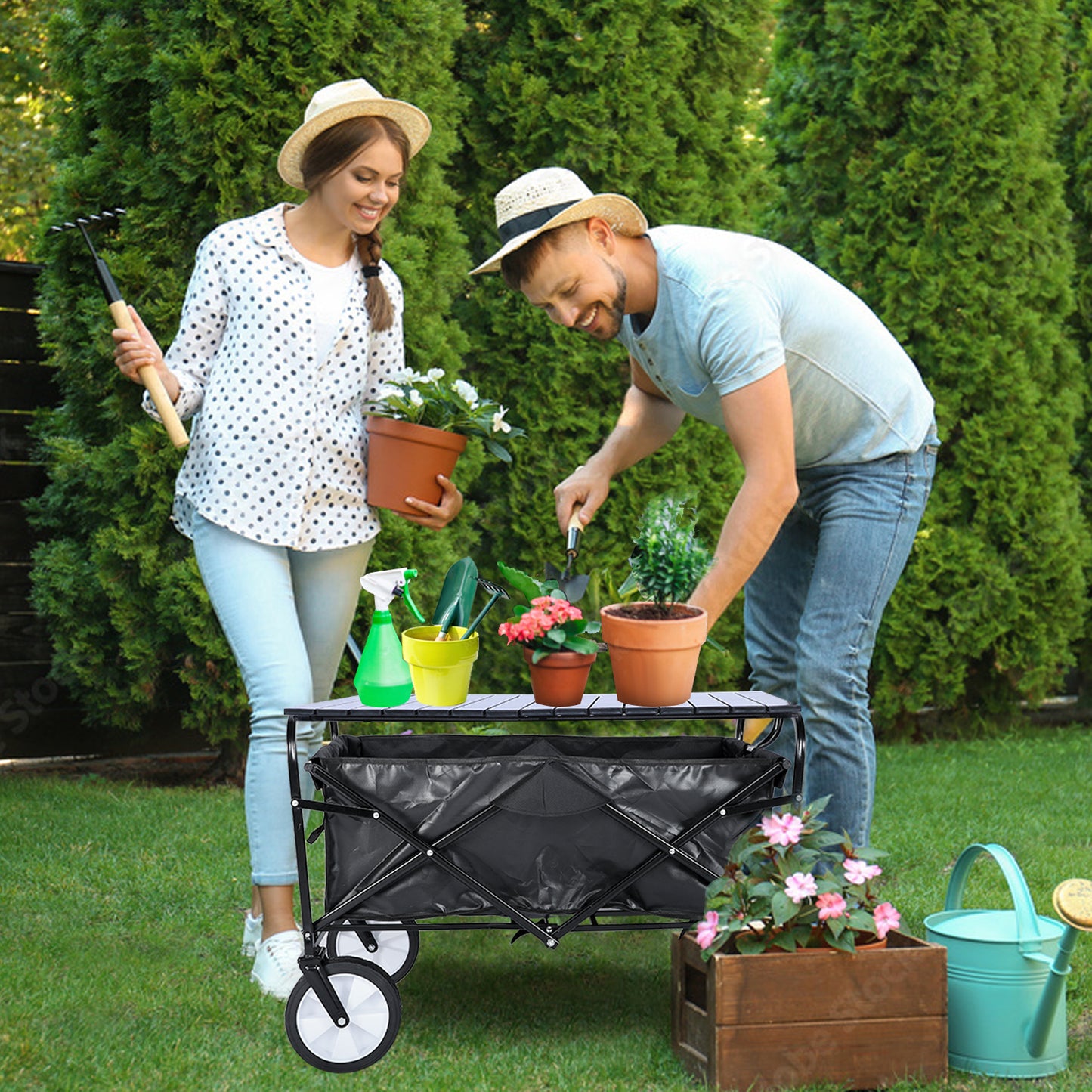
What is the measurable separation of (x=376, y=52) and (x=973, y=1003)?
3.42m

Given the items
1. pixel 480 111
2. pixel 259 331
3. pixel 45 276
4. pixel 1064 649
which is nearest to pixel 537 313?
pixel 480 111

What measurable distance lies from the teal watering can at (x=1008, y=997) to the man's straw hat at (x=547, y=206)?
1.24m

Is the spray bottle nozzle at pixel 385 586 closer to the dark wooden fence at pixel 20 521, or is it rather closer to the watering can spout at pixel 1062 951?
the watering can spout at pixel 1062 951

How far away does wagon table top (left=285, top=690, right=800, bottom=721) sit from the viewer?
223 cm

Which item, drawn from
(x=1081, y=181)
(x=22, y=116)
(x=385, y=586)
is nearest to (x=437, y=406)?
(x=385, y=586)

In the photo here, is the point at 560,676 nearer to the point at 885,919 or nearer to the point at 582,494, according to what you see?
the point at 582,494

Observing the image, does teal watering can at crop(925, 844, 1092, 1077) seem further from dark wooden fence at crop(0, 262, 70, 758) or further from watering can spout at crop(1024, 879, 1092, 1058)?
dark wooden fence at crop(0, 262, 70, 758)

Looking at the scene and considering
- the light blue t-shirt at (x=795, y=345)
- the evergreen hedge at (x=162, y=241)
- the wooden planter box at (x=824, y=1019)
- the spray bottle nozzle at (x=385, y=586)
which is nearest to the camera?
the wooden planter box at (x=824, y=1019)

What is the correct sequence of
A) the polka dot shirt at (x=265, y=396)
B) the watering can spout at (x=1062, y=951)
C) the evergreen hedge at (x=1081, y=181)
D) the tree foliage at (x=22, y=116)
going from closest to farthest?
the watering can spout at (x=1062, y=951) → the polka dot shirt at (x=265, y=396) → the evergreen hedge at (x=1081, y=181) → the tree foliage at (x=22, y=116)

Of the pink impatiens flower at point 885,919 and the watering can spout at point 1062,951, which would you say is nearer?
the watering can spout at point 1062,951

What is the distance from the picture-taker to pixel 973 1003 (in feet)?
7.00

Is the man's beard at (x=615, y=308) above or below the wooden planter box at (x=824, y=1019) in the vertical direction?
above

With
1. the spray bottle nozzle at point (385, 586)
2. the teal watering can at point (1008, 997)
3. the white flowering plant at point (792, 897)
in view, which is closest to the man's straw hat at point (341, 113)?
the spray bottle nozzle at point (385, 586)

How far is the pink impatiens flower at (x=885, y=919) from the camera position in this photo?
2070 mm
